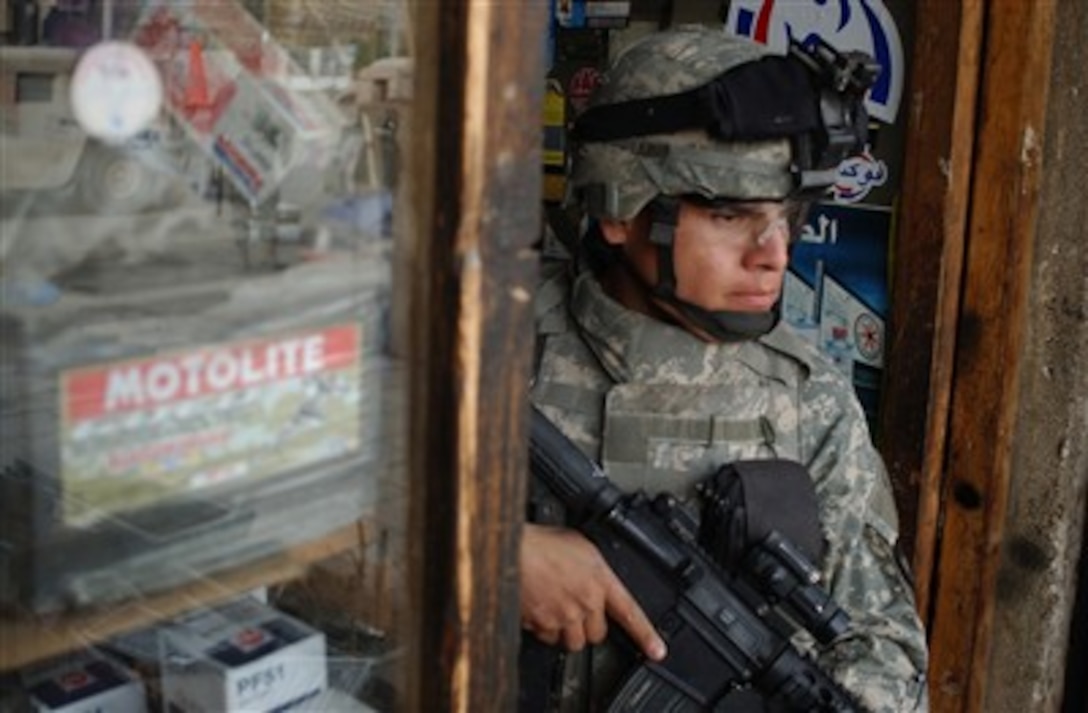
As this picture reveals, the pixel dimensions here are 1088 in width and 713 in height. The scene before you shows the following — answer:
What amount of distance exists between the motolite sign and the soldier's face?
0.98m

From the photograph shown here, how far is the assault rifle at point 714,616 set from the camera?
1645 mm

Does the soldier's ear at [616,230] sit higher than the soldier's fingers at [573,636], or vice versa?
the soldier's ear at [616,230]

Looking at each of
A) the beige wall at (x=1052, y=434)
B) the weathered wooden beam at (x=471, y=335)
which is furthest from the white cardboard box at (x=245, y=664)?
the beige wall at (x=1052, y=434)

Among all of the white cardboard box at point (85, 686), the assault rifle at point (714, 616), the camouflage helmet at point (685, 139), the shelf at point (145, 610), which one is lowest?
the assault rifle at point (714, 616)

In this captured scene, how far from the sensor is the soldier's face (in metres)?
1.83

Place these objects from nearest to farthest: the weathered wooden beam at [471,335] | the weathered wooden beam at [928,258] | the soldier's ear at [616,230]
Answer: the weathered wooden beam at [471,335]
the soldier's ear at [616,230]
the weathered wooden beam at [928,258]

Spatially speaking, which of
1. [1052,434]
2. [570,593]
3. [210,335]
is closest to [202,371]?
[210,335]

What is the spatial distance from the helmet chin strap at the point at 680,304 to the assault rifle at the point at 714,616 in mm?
294

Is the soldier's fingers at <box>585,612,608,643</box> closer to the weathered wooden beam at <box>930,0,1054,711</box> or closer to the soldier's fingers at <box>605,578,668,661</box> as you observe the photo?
the soldier's fingers at <box>605,578,668,661</box>

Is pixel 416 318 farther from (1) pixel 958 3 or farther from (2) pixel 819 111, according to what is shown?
(1) pixel 958 3

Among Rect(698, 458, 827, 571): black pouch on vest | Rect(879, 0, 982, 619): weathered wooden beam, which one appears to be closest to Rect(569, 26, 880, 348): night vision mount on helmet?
Rect(698, 458, 827, 571): black pouch on vest

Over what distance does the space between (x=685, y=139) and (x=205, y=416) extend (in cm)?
109

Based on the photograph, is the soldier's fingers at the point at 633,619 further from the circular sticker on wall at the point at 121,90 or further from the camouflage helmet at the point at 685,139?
the circular sticker on wall at the point at 121,90

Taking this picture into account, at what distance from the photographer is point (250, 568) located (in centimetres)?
99
